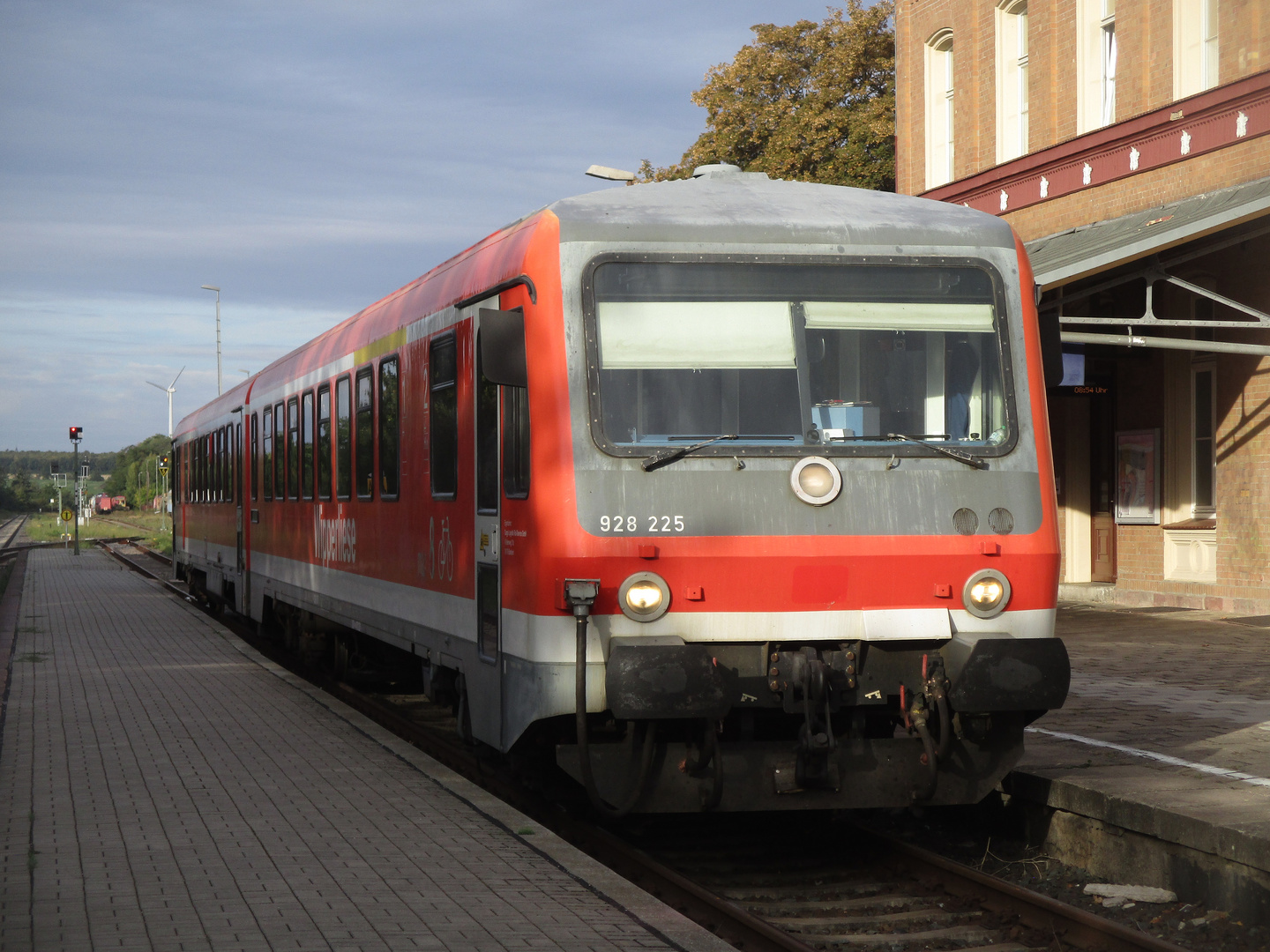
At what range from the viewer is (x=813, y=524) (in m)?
6.92

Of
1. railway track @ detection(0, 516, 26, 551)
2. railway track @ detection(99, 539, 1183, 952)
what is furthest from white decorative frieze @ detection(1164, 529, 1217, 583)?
railway track @ detection(0, 516, 26, 551)

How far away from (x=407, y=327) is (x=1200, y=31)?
1203 cm

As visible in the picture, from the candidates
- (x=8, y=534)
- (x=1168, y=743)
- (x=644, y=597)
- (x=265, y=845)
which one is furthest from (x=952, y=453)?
(x=8, y=534)

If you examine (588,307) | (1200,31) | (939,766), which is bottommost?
(939,766)

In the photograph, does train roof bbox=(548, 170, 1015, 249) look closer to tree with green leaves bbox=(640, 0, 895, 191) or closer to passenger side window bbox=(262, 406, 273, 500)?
passenger side window bbox=(262, 406, 273, 500)

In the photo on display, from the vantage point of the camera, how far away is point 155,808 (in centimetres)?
797

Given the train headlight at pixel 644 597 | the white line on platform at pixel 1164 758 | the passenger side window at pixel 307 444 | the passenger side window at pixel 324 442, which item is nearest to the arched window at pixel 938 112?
the passenger side window at pixel 307 444

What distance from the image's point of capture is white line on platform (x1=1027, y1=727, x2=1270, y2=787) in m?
7.75

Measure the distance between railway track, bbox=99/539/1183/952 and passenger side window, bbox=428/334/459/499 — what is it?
6.36 feet

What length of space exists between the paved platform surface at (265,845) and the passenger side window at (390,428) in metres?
1.76

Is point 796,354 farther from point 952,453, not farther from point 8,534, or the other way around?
point 8,534

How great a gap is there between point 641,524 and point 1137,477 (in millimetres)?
13816

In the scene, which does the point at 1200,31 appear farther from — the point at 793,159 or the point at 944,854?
the point at 793,159

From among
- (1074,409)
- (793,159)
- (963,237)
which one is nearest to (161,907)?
(963,237)
